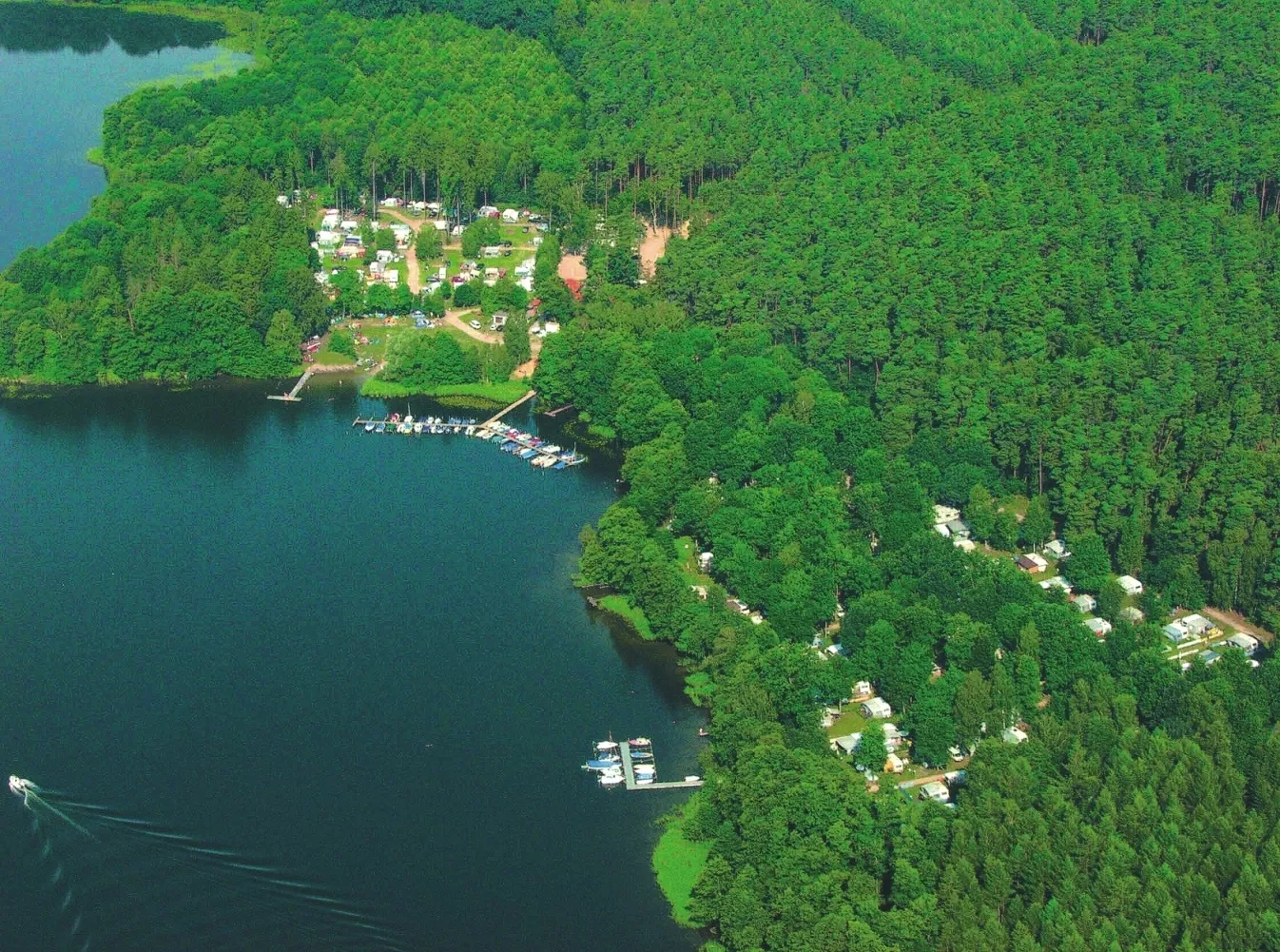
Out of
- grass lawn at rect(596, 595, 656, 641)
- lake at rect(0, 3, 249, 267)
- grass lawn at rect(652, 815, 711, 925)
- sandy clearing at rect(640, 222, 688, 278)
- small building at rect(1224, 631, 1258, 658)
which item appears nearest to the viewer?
grass lawn at rect(652, 815, 711, 925)

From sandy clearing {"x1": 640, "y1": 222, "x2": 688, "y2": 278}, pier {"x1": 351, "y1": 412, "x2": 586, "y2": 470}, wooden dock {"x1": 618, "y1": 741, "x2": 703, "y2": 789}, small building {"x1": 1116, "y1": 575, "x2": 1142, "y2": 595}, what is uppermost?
sandy clearing {"x1": 640, "y1": 222, "x2": 688, "y2": 278}

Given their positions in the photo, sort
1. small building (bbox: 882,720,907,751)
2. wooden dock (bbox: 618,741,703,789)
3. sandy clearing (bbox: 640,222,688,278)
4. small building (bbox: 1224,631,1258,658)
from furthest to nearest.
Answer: sandy clearing (bbox: 640,222,688,278) < small building (bbox: 1224,631,1258,658) < small building (bbox: 882,720,907,751) < wooden dock (bbox: 618,741,703,789)

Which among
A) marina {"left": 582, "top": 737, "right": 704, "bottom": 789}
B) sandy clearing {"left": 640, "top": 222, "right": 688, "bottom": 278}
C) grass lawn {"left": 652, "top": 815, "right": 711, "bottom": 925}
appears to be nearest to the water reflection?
sandy clearing {"left": 640, "top": 222, "right": 688, "bottom": 278}

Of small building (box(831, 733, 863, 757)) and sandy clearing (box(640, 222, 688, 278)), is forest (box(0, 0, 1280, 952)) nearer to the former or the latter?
sandy clearing (box(640, 222, 688, 278))

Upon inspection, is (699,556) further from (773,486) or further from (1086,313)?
(1086,313)

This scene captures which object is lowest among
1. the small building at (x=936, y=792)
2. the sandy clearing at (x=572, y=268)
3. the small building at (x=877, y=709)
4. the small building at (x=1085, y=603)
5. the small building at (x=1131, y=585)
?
the small building at (x=936, y=792)

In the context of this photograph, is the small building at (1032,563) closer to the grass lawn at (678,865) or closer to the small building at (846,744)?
the small building at (846,744)

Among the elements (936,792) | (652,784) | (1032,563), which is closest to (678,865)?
(652,784)

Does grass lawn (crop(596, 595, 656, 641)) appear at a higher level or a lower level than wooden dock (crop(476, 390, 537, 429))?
lower

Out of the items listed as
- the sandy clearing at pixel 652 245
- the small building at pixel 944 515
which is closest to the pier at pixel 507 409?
the sandy clearing at pixel 652 245
